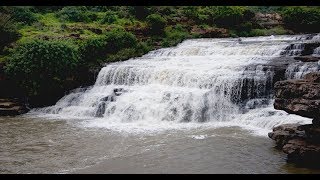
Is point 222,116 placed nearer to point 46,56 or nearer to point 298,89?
point 298,89

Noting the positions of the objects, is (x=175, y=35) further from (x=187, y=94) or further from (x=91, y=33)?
(x=187, y=94)

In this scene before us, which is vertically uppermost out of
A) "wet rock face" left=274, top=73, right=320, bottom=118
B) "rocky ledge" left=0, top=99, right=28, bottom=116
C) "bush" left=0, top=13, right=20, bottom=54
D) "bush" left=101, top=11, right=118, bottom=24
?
"bush" left=101, top=11, right=118, bottom=24

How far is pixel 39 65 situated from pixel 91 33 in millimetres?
6894

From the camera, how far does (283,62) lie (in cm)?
1884

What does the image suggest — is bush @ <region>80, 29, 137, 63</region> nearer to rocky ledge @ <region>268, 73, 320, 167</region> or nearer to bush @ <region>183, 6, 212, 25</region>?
bush @ <region>183, 6, 212, 25</region>

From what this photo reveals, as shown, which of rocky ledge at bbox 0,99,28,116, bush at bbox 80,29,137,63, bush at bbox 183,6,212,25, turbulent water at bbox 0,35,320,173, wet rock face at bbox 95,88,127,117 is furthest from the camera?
bush at bbox 183,6,212,25

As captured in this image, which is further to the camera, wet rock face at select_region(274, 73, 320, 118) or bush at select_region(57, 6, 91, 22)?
bush at select_region(57, 6, 91, 22)

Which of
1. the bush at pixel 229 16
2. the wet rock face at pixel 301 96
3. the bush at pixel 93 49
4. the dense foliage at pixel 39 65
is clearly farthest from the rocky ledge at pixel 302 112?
the bush at pixel 229 16

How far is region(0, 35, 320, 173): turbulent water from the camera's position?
11.2m

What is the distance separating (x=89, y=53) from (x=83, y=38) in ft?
5.81

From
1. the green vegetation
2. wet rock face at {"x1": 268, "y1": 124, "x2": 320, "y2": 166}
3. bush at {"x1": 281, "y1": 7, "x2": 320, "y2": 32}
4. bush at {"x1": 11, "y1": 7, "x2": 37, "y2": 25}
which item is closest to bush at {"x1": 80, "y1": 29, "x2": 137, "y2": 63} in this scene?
the green vegetation

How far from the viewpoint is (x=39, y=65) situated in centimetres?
2184

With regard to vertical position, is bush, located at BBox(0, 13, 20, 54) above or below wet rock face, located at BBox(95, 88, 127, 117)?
above

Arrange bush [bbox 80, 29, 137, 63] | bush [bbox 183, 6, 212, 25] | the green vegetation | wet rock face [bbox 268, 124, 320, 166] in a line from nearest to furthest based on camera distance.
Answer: wet rock face [bbox 268, 124, 320, 166], the green vegetation, bush [bbox 80, 29, 137, 63], bush [bbox 183, 6, 212, 25]
